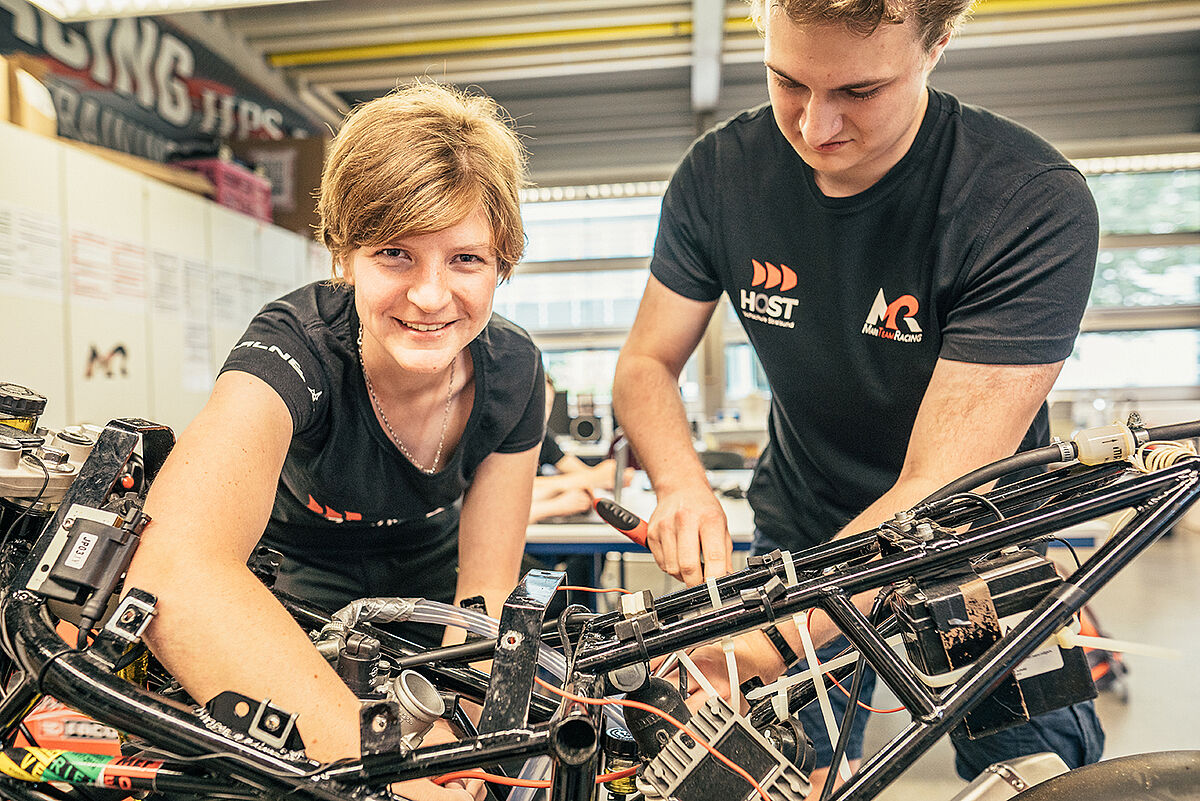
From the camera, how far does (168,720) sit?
0.62 meters

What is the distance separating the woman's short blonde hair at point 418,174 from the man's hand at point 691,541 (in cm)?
44

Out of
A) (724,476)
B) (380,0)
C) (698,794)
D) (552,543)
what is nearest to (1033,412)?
(698,794)

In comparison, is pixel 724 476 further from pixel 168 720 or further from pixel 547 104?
pixel 547 104

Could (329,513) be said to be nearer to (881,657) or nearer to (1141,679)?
(881,657)

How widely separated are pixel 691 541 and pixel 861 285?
49cm

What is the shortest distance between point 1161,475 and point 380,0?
5.59m

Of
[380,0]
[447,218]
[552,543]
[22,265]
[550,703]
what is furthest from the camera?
[380,0]

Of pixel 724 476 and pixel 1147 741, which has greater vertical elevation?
pixel 724 476

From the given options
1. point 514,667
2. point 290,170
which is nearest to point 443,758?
point 514,667

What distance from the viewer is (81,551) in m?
0.70

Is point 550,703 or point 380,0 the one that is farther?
point 380,0

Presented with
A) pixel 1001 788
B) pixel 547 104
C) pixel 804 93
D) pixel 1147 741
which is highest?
pixel 547 104

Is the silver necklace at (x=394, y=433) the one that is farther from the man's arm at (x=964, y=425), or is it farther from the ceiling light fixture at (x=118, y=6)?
the ceiling light fixture at (x=118, y=6)

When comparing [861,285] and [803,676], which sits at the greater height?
[861,285]
